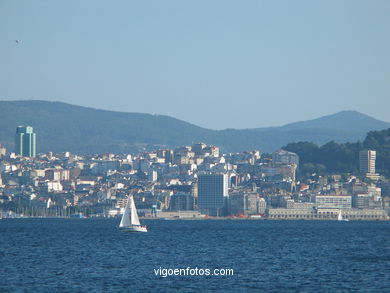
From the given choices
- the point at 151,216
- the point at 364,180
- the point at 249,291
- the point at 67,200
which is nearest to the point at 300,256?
the point at 249,291

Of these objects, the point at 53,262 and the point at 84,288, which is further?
the point at 53,262

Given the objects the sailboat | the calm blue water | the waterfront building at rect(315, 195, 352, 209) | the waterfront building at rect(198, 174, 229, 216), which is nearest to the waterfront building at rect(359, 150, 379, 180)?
the waterfront building at rect(315, 195, 352, 209)

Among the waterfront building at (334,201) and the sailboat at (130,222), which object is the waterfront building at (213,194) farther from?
the sailboat at (130,222)

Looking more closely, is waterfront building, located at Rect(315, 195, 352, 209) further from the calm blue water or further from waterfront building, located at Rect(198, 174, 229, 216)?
the calm blue water

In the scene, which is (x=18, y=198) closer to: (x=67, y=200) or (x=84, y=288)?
(x=67, y=200)

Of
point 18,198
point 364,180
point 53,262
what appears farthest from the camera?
point 364,180

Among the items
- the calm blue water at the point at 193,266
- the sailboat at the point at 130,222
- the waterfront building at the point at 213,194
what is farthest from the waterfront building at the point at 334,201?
the calm blue water at the point at 193,266

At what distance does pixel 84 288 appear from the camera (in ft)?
122

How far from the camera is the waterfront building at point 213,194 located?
566 feet

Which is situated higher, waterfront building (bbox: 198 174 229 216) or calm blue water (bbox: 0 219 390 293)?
waterfront building (bbox: 198 174 229 216)

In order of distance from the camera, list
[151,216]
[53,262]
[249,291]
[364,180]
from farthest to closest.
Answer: [364,180], [151,216], [53,262], [249,291]

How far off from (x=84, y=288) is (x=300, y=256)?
1752cm

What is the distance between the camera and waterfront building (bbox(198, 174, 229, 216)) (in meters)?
173

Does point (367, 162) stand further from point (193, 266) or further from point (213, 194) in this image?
point (193, 266)
